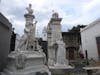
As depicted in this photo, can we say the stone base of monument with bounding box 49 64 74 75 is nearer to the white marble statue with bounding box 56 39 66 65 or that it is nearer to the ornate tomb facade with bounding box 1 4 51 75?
the white marble statue with bounding box 56 39 66 65

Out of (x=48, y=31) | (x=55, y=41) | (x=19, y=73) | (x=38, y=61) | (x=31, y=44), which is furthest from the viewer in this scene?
(x=48, y=31)

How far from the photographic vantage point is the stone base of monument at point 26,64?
4.70 metres

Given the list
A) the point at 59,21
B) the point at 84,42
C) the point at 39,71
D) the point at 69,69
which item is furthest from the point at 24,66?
the point at 84,42

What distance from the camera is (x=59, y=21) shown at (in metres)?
8.05

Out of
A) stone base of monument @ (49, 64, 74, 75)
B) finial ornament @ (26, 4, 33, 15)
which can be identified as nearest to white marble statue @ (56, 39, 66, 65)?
stone base of monument @ (49, 64, 74, 75)

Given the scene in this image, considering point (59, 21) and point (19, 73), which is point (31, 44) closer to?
point (19, 73)

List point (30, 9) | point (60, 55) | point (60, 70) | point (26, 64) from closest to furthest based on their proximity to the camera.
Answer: point (26, 64)
point (30, 9)
point (60, 70)
point (60, 55)

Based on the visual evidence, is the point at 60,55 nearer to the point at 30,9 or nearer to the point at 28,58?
the point at 28,58

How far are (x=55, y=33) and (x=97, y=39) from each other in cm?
645

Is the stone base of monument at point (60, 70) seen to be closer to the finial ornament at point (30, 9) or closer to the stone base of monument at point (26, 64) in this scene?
the stone base of monument at point (26, 64)

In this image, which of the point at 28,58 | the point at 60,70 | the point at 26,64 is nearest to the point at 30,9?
the point at 28,58

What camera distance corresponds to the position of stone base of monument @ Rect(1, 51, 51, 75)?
4.70 metres

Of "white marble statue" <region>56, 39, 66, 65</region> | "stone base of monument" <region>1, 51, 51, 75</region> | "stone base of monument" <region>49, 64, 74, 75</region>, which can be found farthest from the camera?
"white marble statue" <region>56, 39, 66, 65</region>

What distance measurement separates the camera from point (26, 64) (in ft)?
15.9
